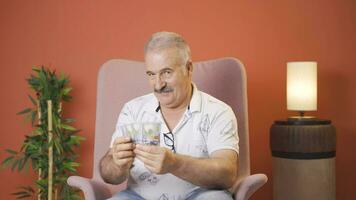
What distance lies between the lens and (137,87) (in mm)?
2320

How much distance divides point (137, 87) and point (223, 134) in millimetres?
676

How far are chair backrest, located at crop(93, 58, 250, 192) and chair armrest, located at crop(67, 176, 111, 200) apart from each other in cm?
18

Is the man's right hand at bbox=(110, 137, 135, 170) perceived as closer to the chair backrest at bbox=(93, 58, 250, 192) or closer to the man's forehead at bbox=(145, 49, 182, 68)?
the man's forehead at bbox=(145, 49, 182, 68)

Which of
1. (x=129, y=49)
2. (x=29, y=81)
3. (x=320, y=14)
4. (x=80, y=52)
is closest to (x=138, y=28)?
(x=129, y=49)

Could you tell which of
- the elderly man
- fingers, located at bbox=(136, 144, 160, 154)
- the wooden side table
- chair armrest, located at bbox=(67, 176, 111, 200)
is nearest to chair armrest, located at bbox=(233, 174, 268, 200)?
the elderly man

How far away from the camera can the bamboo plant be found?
2.79 m

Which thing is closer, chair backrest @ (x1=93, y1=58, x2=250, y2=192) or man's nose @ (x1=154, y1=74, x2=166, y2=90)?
man's nose @ (x1=154, y1=74, x2=166, y2=90)

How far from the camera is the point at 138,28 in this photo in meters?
A: 3.09

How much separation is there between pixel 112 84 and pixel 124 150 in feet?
2.61

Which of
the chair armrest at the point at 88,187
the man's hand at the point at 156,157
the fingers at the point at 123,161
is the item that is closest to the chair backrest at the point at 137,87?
the chair armrest at the point at 88,187

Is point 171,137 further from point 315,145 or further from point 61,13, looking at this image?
point 61,13

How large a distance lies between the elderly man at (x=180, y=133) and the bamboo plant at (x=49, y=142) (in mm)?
1007

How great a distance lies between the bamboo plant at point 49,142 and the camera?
279cm

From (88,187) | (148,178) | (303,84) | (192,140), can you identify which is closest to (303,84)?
(303,84)
